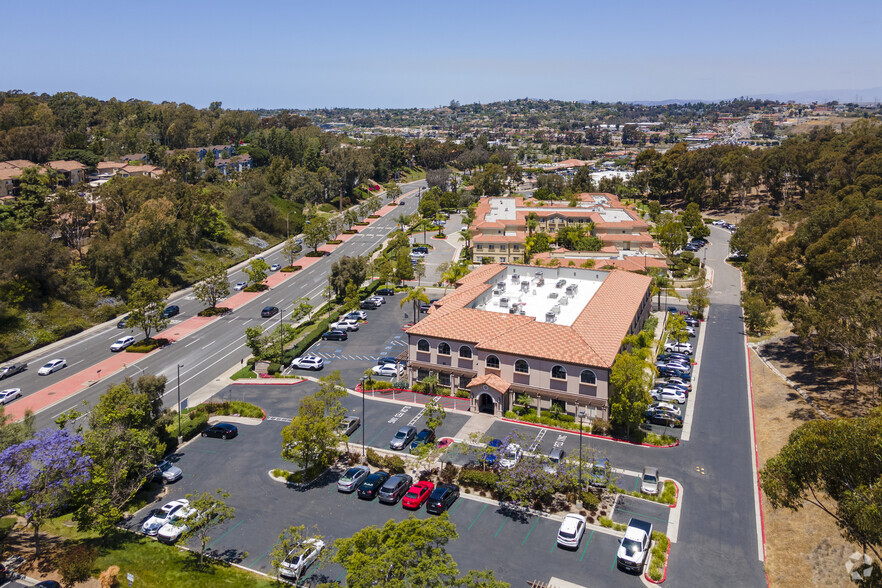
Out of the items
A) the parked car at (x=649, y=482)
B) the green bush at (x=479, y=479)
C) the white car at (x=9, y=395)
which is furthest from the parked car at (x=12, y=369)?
the parked car at (x=649, y=482)

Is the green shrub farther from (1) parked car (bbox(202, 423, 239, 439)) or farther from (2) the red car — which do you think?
Answer: (2) the red car

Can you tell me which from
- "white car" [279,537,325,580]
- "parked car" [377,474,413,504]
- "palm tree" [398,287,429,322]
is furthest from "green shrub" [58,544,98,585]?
"palm tree" [398,287,429,322]

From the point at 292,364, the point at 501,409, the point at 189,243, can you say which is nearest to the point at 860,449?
the point at 501,409

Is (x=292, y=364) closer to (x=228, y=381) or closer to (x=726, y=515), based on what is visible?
(x=228, y=381)

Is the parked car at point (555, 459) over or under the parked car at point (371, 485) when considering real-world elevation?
over

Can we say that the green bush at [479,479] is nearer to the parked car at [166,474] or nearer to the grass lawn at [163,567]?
the grass lawn at [163,567]

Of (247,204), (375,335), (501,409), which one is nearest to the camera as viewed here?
(501,409)
